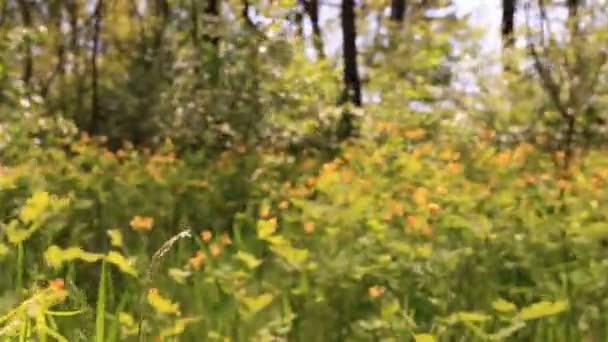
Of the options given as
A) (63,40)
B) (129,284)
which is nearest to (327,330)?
(129,284)

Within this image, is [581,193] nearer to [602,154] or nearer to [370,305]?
[370,305]

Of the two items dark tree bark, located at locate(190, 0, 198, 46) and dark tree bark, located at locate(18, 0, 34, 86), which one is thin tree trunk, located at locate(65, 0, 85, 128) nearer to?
dark tree bark, located at locate(18, 0, 34, 86)

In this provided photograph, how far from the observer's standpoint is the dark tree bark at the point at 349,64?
9.34 metres

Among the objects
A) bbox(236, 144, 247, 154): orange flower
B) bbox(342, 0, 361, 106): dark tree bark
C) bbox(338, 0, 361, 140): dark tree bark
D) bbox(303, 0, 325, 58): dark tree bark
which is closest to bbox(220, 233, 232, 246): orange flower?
bbox(236, 144, 247, 154): orange flower

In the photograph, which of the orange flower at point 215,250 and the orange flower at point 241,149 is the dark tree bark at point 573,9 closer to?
the orange flower at point 241,149

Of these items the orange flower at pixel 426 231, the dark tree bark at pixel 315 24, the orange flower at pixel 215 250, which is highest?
the dark tree bark at pixel 315 24

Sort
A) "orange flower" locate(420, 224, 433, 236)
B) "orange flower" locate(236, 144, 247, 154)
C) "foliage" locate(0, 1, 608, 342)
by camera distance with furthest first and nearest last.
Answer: "orange flower" locate(236, 144, 247, 154) → "orange flower" locate(420, 224, 433, 236) → "foliage" locate(0, 1, 608, 342)

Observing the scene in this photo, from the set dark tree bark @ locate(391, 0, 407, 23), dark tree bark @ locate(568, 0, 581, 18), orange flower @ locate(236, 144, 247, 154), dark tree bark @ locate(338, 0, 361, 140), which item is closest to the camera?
orange flower @ locate(236, 144, 247, 154)

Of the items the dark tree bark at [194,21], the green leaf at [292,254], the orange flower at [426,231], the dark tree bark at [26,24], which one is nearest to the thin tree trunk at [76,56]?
the dark tree bark at [26,24]

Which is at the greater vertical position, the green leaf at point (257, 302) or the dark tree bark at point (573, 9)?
the dark tree bark at point (573, 9)

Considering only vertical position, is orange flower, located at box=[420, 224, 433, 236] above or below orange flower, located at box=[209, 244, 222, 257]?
below

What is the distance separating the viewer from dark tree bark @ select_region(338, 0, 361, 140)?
934 cm

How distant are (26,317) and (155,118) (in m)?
7.28

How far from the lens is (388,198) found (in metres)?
5.09
